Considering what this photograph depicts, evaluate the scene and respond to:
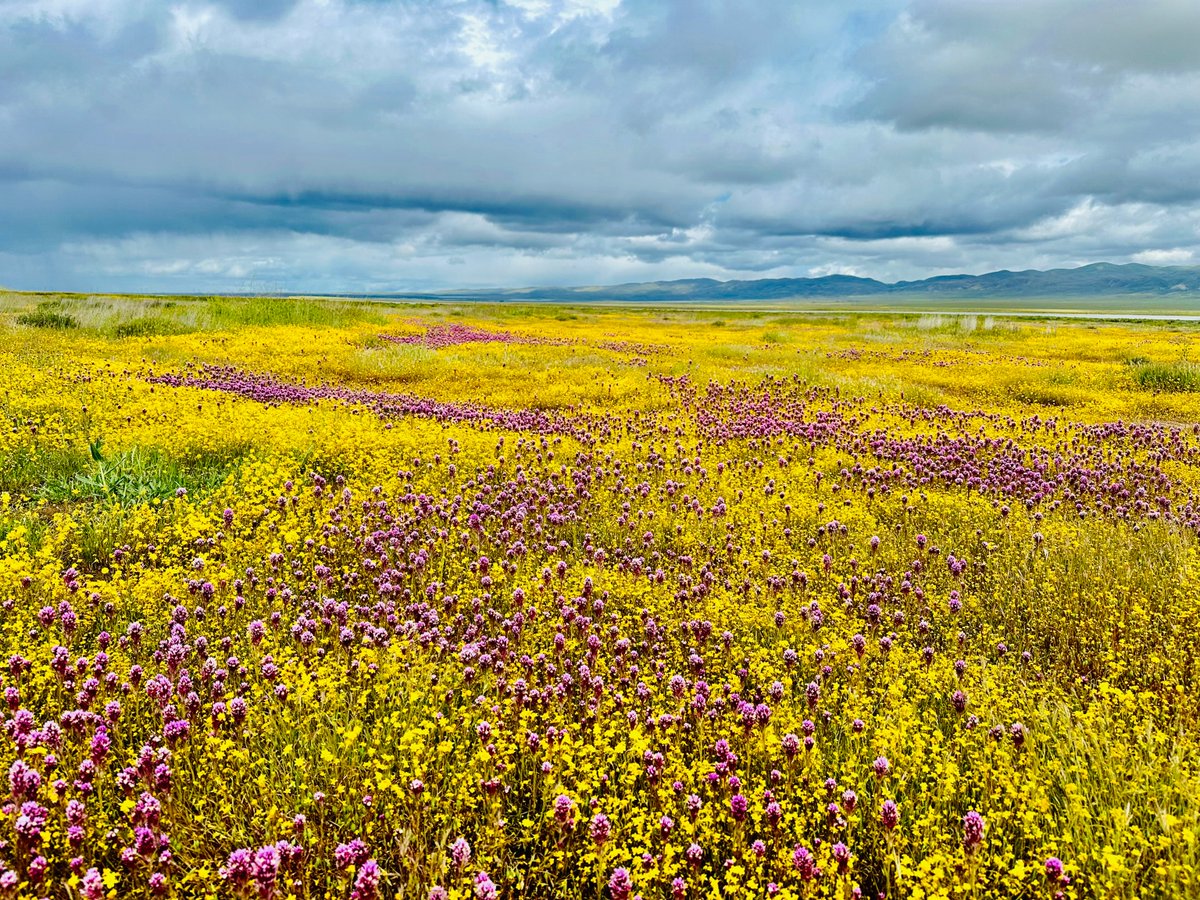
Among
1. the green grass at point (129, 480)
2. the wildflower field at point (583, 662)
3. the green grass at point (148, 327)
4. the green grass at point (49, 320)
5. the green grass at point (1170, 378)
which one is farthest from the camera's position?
the green grass at point (49, 320)

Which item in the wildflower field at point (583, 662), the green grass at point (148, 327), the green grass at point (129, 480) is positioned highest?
the green grass at point (148, 327)

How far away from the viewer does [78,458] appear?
10.5 meters

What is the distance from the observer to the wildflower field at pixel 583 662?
132 inches

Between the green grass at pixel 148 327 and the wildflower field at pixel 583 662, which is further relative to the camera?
the green grass at pixel 148 327

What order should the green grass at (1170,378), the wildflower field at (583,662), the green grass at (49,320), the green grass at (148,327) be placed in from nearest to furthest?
1. the wildflower field at (583,662)
2. the green grass at (1170,378)
3. the green grass at (148,327)
4. the green grass at (49,320)

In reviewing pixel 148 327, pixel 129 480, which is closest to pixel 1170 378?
pixel 129 480

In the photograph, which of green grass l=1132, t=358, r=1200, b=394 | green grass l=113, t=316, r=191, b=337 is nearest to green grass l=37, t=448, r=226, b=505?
green grass l=113, t=316, r=191, b=337

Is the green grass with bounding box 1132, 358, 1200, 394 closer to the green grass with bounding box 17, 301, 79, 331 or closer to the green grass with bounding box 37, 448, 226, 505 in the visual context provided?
the green grass with bounding box 37, 448, 226, 505

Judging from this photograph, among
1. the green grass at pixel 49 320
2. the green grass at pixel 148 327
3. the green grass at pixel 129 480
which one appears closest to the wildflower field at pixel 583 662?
the green grass at pixel 129 480

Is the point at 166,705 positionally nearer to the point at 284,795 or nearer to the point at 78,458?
the point at 284,795

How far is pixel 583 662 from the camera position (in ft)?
17.3

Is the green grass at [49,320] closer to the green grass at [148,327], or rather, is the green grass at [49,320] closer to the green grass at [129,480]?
the green grass at [148,327]

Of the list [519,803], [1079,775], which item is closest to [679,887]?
[519,803]

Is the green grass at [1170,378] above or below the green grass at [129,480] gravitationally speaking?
above
